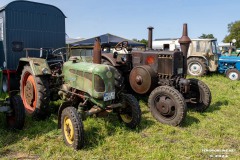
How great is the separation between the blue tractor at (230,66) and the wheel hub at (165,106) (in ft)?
22.3

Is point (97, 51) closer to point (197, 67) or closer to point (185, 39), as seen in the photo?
point (185, 39)

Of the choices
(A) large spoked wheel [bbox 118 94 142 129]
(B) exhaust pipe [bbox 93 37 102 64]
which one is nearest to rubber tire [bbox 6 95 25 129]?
(B) exhaust pipe [bbox 93 37 102 64]

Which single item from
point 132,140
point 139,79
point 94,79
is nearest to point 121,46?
point 139,79

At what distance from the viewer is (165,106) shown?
4340 millimetres

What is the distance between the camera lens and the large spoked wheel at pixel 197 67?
33.5ft

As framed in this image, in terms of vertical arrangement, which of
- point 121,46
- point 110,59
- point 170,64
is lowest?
point 170,64

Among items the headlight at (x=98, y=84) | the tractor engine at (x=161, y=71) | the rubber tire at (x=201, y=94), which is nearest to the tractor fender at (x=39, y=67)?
the headlight at (x=98, y=84)

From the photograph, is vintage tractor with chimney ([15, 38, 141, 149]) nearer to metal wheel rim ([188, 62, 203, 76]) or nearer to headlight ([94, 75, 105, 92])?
headlight ([94, 75, 105, 92])

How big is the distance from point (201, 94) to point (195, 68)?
578 centimetres

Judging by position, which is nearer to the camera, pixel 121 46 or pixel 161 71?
pixel 161 71

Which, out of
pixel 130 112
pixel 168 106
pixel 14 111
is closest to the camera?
pixel 14 111

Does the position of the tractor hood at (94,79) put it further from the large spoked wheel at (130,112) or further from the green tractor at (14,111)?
the green tractor at (14,111)

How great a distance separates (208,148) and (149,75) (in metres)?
1.98

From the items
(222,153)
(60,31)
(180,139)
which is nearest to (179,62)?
(180,139)
